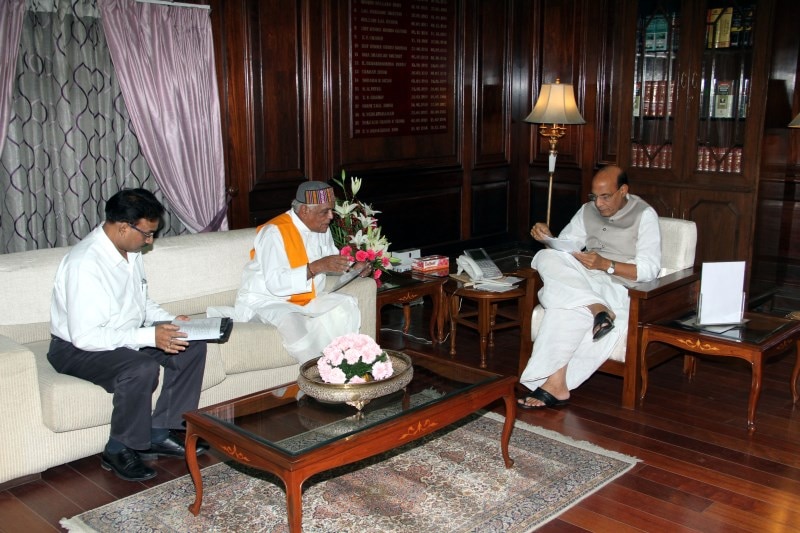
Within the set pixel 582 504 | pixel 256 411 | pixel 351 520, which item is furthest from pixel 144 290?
pixel 582 504

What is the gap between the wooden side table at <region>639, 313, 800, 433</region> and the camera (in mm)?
3703

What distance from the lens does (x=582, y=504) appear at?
305 centimetres

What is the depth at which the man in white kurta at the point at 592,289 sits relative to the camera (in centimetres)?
402

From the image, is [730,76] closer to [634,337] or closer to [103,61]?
[634,337]

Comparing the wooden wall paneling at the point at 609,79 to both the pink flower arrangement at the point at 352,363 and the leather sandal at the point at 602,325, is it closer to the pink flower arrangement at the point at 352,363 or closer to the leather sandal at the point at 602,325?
the leather sandal at the point at 602,325

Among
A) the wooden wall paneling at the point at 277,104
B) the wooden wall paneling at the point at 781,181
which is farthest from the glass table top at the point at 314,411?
the wooden wall paneling at the point at 781,181

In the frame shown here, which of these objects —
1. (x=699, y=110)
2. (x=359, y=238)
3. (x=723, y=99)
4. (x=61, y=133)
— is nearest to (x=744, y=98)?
(x=723, y=99)

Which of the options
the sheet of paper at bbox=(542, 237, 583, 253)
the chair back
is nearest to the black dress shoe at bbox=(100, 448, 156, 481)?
the sheet of paper at bbox=(542, 237, 583, 253)

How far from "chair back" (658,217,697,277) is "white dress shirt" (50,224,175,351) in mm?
2669

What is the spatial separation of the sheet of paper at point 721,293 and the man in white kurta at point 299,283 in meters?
1.69

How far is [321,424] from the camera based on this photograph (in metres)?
2.87

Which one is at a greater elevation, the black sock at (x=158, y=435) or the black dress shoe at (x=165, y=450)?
the black sock at (x=158, y=435)

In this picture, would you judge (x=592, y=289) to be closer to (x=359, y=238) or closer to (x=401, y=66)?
(x=359, y=238)

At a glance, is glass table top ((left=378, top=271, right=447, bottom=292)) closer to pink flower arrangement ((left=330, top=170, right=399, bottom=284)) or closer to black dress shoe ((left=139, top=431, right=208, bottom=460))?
pink flower arrangement ((left=330, top=170, right=399, bottom=284))
